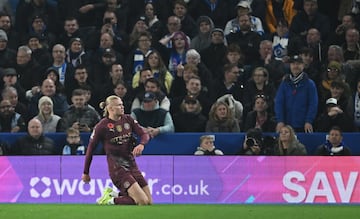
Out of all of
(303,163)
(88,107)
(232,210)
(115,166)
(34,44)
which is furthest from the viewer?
(34,44)

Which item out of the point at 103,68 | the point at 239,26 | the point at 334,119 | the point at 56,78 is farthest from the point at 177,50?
the point at 334,119

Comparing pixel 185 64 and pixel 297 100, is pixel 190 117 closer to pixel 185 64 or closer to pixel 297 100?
pixel 185 64

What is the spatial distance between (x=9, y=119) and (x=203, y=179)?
3909mm

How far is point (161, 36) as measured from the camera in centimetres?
1936

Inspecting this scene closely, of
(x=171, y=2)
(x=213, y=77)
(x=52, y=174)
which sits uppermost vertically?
(x=171, y=2)

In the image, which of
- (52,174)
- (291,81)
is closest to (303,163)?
(291,81)

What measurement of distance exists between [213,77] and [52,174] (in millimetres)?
3631

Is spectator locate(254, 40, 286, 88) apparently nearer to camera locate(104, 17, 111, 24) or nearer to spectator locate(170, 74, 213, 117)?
spectator locate(170, 74, 213, 117)

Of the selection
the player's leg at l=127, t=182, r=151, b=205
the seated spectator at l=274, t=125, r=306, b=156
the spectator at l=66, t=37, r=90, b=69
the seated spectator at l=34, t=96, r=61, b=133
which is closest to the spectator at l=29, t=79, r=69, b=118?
the seated spectator at l=34, t=96, r=61, b=133

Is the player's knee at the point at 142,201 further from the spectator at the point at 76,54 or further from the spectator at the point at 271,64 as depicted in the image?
the spectator at the point at 76,54

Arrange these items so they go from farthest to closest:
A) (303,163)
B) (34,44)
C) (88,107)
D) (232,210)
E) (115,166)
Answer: (34,44)
(88,107)
(303,163)
(115,166)
(232,210)

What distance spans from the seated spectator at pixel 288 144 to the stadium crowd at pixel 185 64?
14cm

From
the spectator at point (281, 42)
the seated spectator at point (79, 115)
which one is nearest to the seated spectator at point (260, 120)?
the spectator at point (281, 42)

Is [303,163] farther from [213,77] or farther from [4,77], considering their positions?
[4,77]
